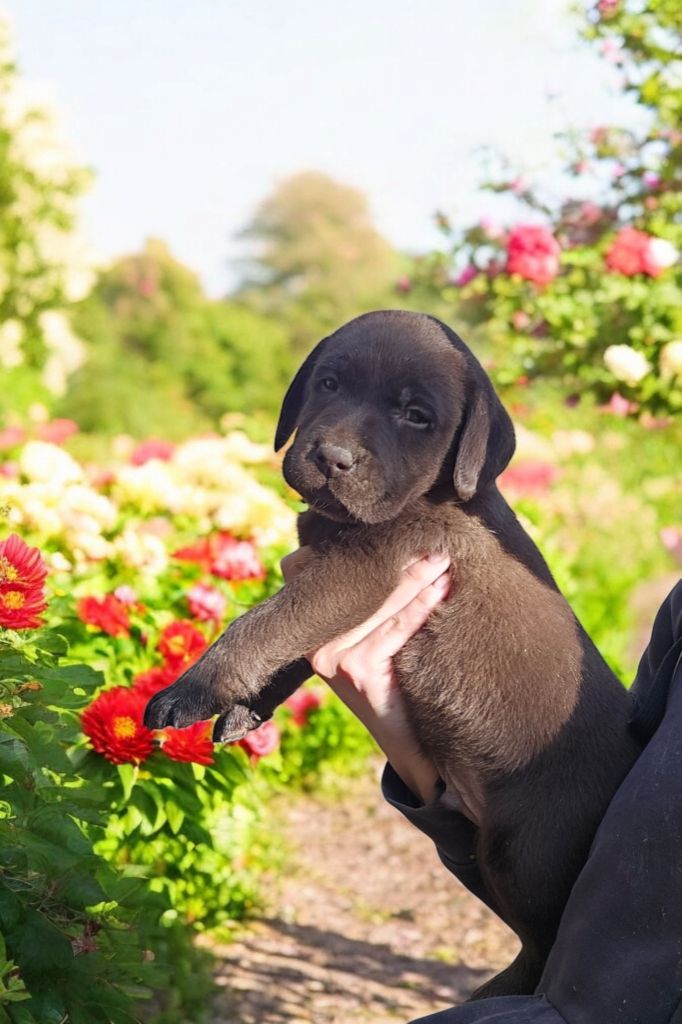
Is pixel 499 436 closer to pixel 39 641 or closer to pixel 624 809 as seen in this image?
pixel 624 809

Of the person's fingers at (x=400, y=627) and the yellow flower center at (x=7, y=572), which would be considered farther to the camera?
the person's fingers at (x=400, y=627)

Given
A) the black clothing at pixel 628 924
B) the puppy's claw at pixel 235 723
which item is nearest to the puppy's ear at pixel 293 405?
the puppy's claw at pixel 235 723

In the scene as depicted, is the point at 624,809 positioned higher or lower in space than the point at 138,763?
lower

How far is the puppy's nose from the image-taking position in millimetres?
2414

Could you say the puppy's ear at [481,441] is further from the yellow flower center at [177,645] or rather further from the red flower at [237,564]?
the red flower at [237,564]

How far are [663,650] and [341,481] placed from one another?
2.32ft

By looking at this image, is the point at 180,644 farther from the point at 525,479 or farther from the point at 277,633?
the point at 525,479

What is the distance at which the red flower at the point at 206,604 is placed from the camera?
4.25 m

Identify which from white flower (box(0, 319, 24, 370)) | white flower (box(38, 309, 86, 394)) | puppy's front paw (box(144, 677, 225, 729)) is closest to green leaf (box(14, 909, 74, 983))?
puppy's front paw (box(144, 677, 225, 729))

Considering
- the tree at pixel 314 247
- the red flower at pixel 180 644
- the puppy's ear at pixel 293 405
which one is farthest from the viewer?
the tree at pixel 314 247

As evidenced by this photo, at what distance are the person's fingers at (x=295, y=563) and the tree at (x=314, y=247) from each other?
3839 centimetres

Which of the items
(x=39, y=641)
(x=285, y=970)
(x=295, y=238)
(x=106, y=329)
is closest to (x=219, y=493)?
(x=285, y=970)

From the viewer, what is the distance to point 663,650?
2.38 meters

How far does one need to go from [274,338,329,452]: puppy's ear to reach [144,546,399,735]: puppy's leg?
37 cm
